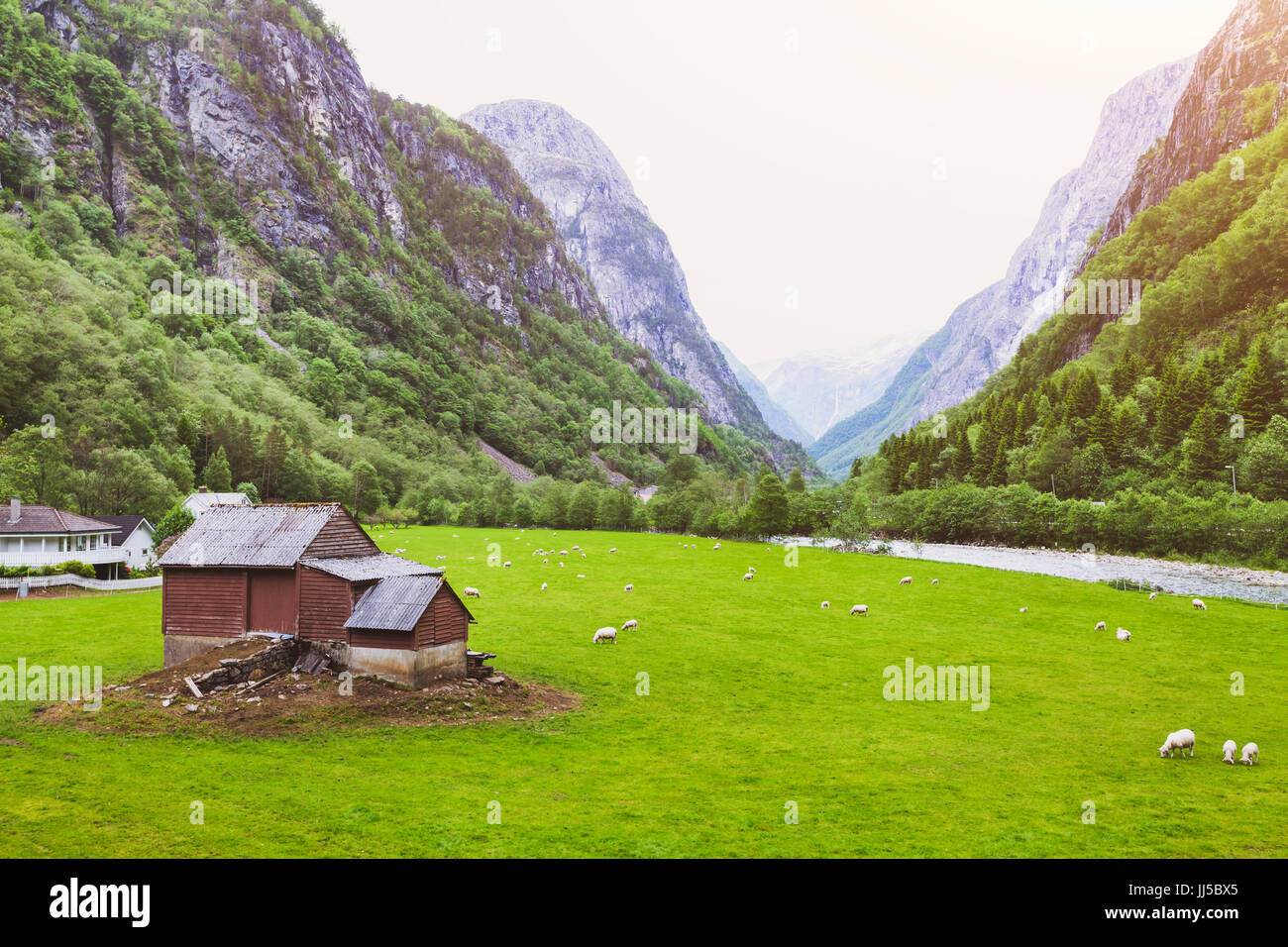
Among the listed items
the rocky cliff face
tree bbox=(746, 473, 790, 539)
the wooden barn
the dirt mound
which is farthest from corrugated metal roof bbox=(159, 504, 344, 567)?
the rocky cliff face

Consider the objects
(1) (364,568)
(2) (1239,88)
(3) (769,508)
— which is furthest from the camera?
(2) (1239,88)

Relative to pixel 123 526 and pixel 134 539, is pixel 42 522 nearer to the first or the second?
pixel 123 526

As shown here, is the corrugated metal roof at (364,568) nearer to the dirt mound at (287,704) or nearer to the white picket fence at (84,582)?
the dirt mound at (287,704)

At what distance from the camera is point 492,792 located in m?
19.0

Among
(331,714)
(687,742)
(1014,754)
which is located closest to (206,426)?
(331,714)

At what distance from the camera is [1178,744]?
76.9 feet

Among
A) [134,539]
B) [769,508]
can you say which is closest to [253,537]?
[134,539]

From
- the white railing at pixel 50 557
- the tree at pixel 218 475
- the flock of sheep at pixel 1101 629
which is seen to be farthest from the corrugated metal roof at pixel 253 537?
the tree at pixel 218 475

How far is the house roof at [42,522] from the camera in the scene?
5706cm

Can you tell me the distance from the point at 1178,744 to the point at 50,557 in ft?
238

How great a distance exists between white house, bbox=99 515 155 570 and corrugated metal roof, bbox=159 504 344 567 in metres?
41.0

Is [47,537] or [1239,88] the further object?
[1239,88]

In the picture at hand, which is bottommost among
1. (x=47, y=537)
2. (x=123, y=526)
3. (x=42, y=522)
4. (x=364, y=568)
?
(x=47, y=537)
